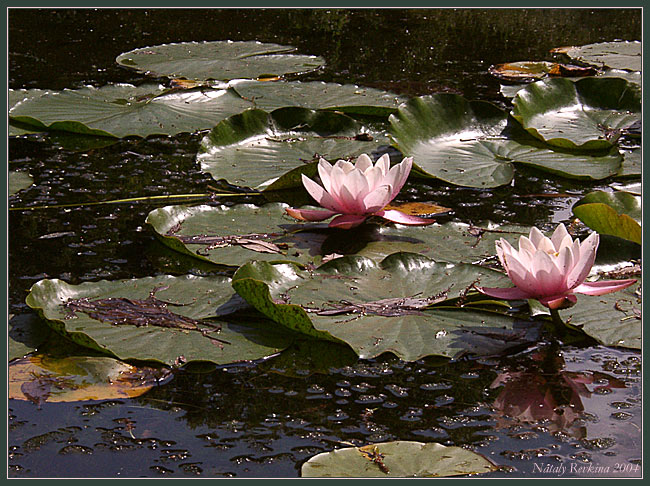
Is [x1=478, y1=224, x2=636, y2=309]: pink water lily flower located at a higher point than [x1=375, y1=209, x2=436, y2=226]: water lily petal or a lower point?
higher

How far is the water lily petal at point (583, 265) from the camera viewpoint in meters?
1.84

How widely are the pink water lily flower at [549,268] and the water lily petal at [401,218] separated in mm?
541

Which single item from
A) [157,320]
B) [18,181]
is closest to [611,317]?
[157,320]

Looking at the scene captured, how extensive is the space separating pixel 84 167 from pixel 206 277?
1.26 metres

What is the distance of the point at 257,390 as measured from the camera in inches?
68.0

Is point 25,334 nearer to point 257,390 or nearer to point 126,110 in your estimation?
point 257,390

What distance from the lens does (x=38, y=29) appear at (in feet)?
19.2

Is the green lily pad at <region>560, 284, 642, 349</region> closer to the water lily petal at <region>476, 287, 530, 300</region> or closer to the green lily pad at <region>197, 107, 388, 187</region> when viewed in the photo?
the water lily petal at <region>476, 287, 530, 300</region>

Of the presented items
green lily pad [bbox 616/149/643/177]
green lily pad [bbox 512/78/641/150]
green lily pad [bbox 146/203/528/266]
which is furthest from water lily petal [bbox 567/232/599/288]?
green lily pad [bbox 512/78/641/150]

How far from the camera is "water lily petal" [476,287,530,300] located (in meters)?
1.89

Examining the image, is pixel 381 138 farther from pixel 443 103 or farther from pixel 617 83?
pixel 617 83

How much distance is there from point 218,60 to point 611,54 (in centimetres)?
242

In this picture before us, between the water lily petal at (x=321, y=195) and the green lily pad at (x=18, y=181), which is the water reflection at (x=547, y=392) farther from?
the green lily pad at (x=18, y=181)

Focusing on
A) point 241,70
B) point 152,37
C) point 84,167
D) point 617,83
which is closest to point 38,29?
point 152,37
